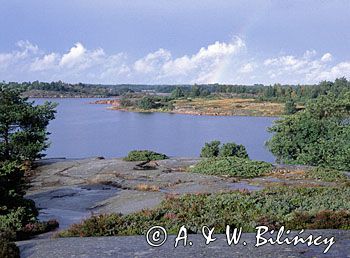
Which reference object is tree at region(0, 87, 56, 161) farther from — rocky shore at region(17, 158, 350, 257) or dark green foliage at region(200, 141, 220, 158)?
dark green foliage at region(200, 141, 220, 158)

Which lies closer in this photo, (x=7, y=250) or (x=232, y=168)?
(x=7, y=250)

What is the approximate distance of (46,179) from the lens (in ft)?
99.4

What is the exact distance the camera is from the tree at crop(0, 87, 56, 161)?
34.9 metres

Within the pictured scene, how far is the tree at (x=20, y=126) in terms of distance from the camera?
1373 inches

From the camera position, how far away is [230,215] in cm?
1516

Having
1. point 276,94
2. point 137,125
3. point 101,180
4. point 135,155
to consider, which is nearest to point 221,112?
point 137,125

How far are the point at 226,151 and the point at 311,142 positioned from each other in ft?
26.3

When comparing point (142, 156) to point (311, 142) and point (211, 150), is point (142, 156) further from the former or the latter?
point (311, 142)

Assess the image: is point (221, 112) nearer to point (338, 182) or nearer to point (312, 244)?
point (338, 182)

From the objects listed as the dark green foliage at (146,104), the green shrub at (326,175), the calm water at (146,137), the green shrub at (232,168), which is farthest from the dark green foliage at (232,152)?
the dark green foliage at (146,104)

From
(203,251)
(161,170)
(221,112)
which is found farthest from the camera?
(221,112)

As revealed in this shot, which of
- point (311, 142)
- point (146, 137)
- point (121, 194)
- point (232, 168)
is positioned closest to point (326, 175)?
point (232, 168)

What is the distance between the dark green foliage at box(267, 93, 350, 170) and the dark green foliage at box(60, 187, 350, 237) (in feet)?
79.1

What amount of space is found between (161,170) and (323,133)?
20.9m
